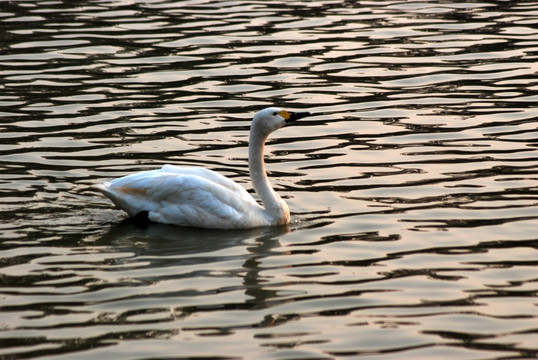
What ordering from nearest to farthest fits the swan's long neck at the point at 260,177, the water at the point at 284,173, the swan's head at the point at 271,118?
1. the water at the point at 284,173
2. the swan's long neck at the point at 260,177
3. the swan's head at the point at 271,118

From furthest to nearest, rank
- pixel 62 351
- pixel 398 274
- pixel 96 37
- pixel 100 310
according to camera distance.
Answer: pixel 96 37
pixel 398 274
pixel 100 310
pixel 62 351

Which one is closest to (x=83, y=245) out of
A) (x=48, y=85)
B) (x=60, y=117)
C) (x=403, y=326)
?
(x=403, y=326)

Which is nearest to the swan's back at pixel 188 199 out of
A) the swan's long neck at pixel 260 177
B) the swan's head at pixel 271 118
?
the swan's long neck at pixel 260 177

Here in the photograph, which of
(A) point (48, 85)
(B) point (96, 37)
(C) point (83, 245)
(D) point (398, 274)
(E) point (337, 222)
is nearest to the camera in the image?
(D) point (398, 274)

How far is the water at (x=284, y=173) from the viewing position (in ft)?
28.0

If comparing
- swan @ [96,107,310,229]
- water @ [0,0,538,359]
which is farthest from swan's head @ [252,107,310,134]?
water @ [0,0,538,359]

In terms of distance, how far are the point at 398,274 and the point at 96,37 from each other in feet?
37.7

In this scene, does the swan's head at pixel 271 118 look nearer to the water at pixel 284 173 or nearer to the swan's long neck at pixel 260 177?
the swan's long neck at pixel 260 177

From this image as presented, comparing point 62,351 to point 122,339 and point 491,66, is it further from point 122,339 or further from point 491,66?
point 491,66

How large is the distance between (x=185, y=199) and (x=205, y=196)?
206 millimetres

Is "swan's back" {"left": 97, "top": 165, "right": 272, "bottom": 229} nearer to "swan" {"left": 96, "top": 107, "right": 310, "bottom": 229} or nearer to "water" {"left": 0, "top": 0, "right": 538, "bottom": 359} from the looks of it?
"swan" {"left": 96, "top": 107, "right": 310, "bottom": 229}

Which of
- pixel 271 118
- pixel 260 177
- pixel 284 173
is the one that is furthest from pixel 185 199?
pixel 284 173

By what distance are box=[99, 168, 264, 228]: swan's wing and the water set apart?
220mm

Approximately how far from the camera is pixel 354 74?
58.4 feet
